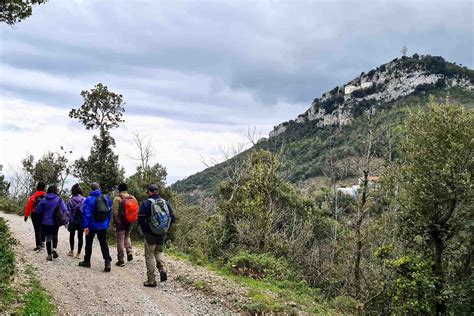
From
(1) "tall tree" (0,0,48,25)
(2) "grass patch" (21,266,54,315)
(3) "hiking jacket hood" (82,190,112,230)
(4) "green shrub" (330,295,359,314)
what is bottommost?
(4) "green shrub" (330,295,359,314)

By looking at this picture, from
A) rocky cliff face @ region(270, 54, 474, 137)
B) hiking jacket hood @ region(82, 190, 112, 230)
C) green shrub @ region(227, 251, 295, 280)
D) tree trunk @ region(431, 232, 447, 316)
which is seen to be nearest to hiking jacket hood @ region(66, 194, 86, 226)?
hiking jacket hood @ region(82, 190, 112, 230)

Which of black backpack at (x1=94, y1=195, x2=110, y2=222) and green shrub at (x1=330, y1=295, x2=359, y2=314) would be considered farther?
green shrub at (x1=330, y1=295, x2=359, y2=314)

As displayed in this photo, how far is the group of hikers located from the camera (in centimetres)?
991

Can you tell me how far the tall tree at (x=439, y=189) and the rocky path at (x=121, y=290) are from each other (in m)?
10.9

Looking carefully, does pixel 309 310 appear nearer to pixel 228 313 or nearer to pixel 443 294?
pixel 228 313

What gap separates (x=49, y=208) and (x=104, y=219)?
1981mm

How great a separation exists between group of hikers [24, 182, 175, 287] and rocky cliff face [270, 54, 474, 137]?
12353 centimetres

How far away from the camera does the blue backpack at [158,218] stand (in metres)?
9.83

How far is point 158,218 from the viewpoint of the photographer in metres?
9.88

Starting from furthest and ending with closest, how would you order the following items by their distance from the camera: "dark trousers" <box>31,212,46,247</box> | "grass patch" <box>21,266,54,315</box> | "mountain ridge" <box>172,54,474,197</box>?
1. "mountain ridge" <box>172,54,474,197</box>
2. "dark trousers" <box>31,212,46,247</box>
3. "grass patch" <box>21,266,54,315</box>

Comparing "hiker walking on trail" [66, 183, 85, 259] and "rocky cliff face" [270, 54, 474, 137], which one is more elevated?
"rocky cliff face" [270, 54, 474, 137]

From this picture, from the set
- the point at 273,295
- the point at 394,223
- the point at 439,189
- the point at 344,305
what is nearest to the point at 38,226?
the point at 273,295

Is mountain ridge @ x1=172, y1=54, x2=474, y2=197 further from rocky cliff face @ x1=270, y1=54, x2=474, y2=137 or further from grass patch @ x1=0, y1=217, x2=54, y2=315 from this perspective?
grass patch @ x1=0, y1=217, x2=54, y2=315

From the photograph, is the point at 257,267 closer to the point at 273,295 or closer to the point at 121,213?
the point at 273,295
